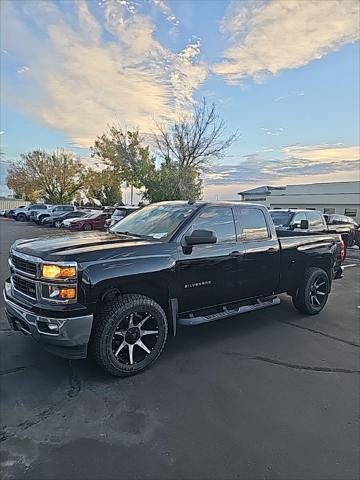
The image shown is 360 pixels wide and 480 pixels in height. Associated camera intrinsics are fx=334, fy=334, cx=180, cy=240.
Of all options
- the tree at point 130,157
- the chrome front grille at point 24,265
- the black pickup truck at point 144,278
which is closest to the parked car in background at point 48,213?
the tree at point 130,157

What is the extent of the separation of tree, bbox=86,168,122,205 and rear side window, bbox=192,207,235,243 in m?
39.3

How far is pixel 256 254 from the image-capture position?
4.80m

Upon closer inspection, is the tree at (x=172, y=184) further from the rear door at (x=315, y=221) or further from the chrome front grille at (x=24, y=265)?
the chrome front grille at (x=24, y=265)

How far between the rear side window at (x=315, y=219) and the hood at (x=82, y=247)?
9722 mm

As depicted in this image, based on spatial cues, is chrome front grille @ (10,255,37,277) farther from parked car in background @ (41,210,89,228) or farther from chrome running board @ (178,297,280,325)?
parked car in background @ (41,210,89,228)

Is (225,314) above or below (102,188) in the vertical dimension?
below

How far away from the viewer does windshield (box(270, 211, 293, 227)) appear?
460 inches

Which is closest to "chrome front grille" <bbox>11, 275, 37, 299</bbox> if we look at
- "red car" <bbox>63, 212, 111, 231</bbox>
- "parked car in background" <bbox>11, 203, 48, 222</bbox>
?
"red car" <bbox>63, 212, 111, 231</bbox>

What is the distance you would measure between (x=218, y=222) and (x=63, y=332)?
7.99 ft

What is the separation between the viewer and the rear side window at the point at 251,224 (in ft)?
15.7

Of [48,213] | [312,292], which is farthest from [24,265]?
[48,213]

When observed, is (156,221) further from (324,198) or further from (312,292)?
(324,198)

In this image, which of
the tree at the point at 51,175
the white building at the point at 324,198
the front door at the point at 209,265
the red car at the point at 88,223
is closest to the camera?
the front door at the point at 209,265

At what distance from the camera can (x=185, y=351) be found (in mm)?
4176
